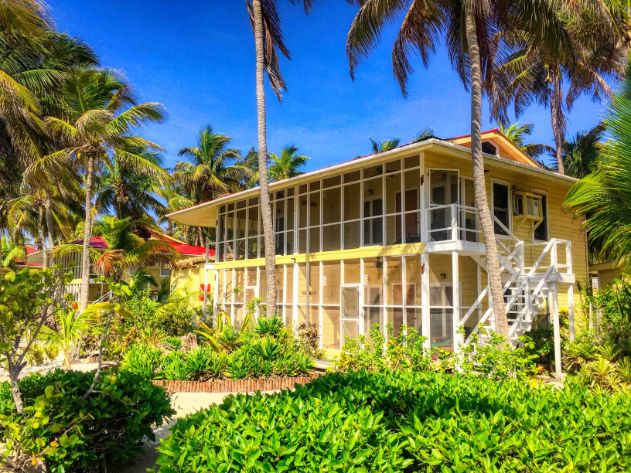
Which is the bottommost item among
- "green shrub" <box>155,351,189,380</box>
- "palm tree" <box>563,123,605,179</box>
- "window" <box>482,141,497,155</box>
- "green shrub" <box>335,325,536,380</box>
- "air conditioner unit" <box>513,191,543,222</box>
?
"green shrub" <box>155,351,189,380</box>

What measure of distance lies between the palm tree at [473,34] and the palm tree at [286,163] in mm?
25380

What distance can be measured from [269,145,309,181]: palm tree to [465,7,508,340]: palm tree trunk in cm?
2727

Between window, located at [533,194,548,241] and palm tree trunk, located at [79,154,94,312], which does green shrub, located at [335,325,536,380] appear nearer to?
window, located at [533,194,548,241]

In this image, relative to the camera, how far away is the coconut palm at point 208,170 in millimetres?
36875

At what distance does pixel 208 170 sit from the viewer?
121 feet

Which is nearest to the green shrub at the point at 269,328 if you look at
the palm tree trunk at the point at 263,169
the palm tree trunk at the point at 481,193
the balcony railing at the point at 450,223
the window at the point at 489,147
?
the palm tree trunk at the point at 263,169

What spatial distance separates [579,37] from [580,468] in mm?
16131

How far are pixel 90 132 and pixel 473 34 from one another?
1287cm

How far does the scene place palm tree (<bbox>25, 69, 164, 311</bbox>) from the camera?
666 inches

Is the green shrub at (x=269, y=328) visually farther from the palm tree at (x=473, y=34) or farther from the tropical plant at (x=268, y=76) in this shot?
the palm tree at (x=473, y=34)

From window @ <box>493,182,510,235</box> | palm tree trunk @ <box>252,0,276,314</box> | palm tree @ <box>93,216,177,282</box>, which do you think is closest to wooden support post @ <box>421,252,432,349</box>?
window @ <box>493,182,510,235</box>

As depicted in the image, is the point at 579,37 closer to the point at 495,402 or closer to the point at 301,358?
the point at 301,358

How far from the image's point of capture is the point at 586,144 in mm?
26062

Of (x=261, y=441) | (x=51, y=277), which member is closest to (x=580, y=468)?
(x=261, y=441)
